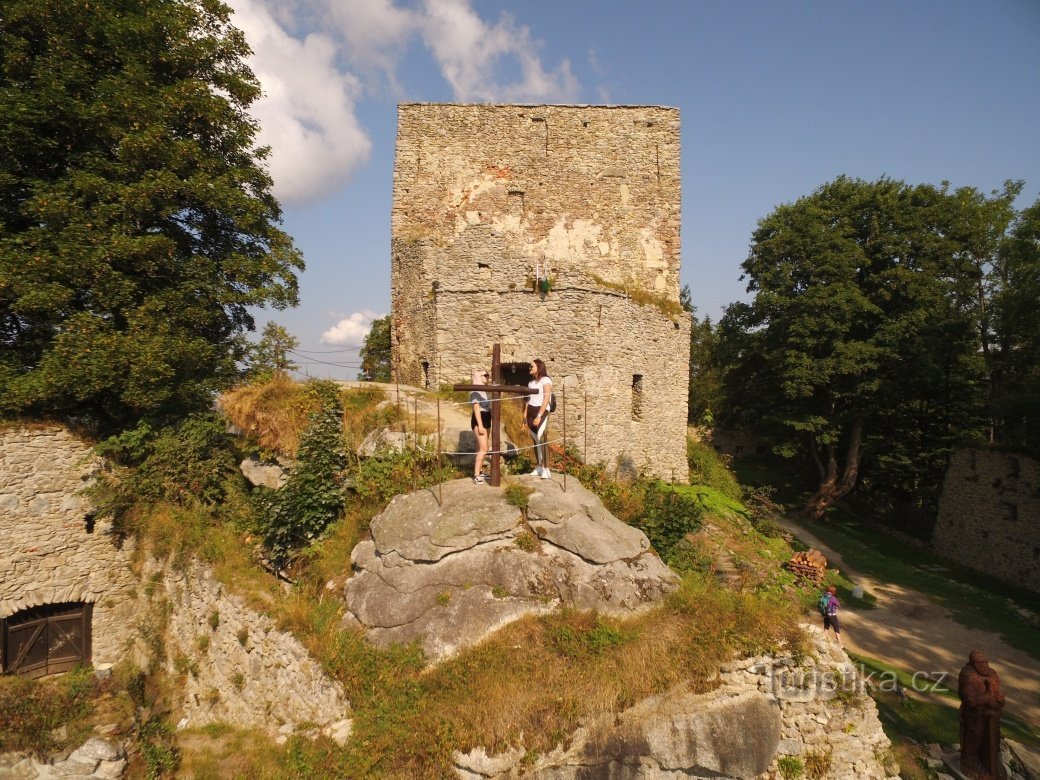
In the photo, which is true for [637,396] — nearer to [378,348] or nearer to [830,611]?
[830,611]

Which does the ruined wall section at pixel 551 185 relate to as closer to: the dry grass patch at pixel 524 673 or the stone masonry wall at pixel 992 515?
the dry grass patch at pixel 524 673

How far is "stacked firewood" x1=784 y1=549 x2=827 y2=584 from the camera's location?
43.5ft

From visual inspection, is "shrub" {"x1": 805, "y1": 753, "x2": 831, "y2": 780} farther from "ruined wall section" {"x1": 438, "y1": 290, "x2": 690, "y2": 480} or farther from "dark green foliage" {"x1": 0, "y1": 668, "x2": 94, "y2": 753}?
"dark green foliage" {"x1": 0, "y1": 668, "x2": 94, "y2": 753}

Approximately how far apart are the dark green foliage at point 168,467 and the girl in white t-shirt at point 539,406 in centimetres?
619

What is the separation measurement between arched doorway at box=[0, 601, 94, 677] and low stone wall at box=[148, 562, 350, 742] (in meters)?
2.05

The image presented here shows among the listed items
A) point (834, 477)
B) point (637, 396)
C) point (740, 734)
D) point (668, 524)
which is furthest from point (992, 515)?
point (740, 734)

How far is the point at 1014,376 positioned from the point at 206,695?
74.2ft

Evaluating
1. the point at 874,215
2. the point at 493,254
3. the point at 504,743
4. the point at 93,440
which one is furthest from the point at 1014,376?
the point at 93,440

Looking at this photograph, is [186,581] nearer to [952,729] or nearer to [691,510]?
[691,510]

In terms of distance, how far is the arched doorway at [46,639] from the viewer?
10273 millimetres

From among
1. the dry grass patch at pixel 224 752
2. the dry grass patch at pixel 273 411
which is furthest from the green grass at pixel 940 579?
the dry grass patch at pixel 273 411

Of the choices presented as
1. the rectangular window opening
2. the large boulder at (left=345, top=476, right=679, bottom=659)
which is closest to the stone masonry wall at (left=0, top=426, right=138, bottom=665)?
the large boulder at (left=345, top=476, right=679, bottom=659)

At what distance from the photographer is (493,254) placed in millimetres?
13539

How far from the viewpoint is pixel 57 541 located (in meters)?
10.7
